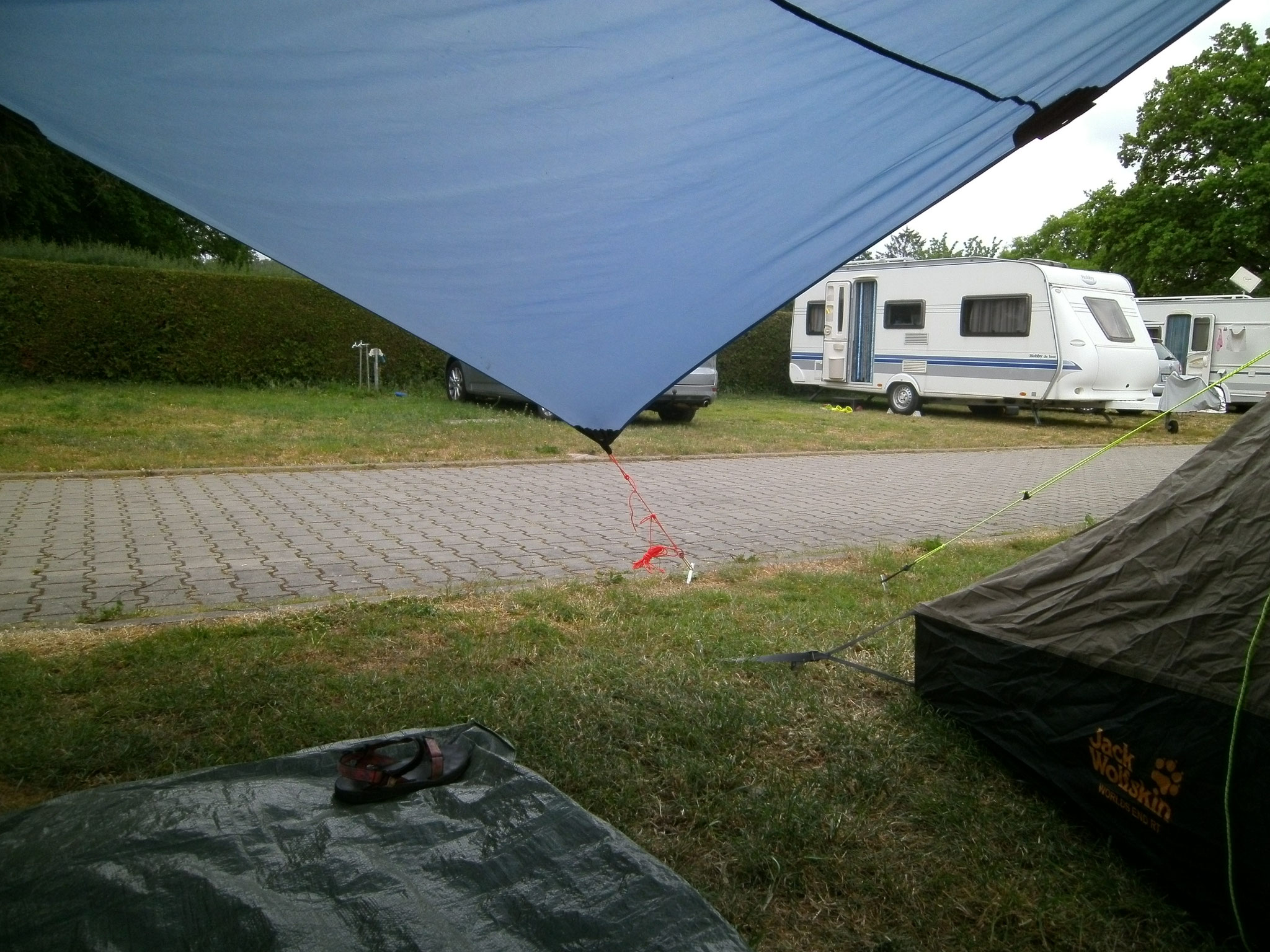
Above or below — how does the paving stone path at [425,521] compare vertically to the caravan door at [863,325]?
below

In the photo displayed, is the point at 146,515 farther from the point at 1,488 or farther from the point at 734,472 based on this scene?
the point at 734,472

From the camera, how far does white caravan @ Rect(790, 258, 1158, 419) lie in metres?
15.9

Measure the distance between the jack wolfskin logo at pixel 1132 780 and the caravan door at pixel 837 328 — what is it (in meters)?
17.2

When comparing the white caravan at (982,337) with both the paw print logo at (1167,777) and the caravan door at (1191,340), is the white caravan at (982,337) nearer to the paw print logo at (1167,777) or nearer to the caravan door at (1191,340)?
the caravan door at (1191,340)

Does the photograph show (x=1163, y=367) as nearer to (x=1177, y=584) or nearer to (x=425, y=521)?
(x=425, y=521)

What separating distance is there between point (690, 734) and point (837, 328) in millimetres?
17016

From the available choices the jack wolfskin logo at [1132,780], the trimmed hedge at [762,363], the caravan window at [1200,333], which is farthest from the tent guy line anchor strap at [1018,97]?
the caravan window at [1200,333]

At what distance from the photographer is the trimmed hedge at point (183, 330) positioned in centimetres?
1510

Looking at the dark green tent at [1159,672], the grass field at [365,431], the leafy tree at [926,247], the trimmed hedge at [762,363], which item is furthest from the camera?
the leafy tree at [926,247]

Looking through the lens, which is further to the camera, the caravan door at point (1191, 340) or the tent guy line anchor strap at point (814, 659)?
the caravan door at point (1191, 340)

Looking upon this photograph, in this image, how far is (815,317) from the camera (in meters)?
20.5

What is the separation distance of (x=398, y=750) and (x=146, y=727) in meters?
1.16

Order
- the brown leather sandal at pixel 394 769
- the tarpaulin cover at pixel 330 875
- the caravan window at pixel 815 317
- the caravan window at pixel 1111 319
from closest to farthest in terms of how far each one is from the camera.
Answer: the tarpaulin cover at pixel 330 875 < the brown leather sandal at pixel 394 769 < the caravan window at pixel 1111 319 < the caravan window at pixel 815 317

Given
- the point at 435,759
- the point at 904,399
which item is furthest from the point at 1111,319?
the point at 435,759
